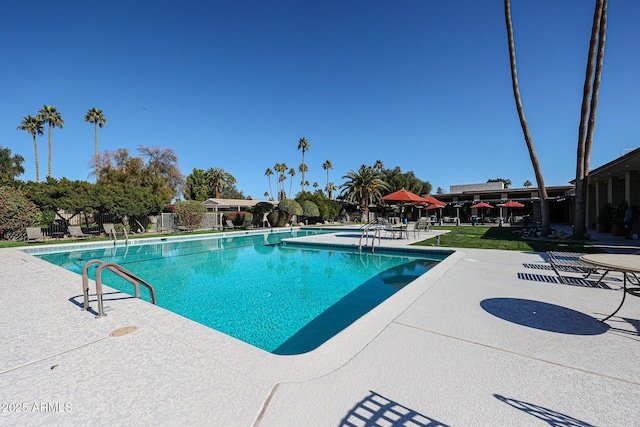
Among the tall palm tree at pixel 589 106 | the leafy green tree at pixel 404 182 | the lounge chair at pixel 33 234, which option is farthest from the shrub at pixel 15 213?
the leafy green tree at pixel 404 182

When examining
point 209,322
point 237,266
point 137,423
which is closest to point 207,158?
point 237,266

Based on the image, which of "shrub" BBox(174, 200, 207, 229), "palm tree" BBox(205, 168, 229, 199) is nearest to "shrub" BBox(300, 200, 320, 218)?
"shrub" BBox(174, 200, 207, 229)

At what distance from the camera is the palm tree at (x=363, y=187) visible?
34094 mm

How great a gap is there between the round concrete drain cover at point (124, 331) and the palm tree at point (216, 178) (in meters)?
49.2

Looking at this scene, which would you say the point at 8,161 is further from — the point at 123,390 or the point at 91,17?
the point at 123,390

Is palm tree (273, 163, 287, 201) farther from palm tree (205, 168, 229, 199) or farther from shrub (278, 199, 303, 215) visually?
shrub (278, 199, 303, 215)

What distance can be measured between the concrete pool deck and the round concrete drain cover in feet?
0.38

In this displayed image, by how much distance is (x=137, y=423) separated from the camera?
1752mm

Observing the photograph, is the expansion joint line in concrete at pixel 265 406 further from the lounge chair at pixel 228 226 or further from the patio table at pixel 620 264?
the lounge chair at pixel 228 226

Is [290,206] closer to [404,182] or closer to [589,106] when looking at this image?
[589,106]

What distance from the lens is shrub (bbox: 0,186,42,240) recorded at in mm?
13367

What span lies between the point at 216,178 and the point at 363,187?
29.3 metres

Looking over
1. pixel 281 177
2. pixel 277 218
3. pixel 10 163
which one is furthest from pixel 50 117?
pixel 281 177

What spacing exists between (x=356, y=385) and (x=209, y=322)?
3.58 m
